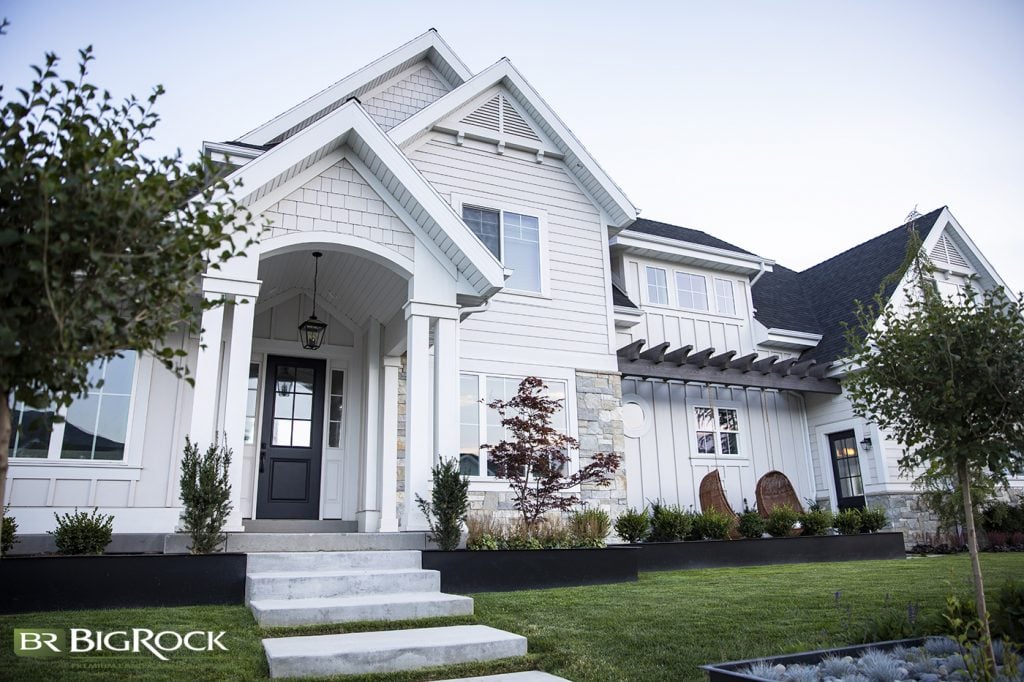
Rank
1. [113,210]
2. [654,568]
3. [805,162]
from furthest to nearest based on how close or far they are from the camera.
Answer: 1. [805,162]
2. [654,568]
3. [113,210]

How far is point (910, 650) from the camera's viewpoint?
4363mm

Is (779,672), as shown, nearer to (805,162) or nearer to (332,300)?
(332,300)

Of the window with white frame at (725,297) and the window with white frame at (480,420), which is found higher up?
the window with white frame at (725,297)

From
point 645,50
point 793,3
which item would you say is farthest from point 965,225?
point 645,50

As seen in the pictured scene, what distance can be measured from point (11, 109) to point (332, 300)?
25.2 feet

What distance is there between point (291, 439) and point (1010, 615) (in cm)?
831

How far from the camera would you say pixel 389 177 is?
7.78m

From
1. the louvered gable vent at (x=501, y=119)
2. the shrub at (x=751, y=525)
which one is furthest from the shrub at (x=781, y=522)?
the louvered gable vent at (x=501, y=119)

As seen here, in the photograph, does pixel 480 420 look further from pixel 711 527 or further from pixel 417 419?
pixel 711 527

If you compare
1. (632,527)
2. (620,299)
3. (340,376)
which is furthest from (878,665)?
(620,299)

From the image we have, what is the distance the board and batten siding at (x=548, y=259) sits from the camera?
10914 millimetres

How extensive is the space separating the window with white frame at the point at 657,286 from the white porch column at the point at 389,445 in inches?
247

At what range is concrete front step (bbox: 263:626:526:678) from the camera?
396 centimetres

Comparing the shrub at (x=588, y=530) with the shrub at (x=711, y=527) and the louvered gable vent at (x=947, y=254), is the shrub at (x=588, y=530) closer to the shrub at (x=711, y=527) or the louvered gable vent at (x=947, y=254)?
the shrub at (x=711, y=527)
